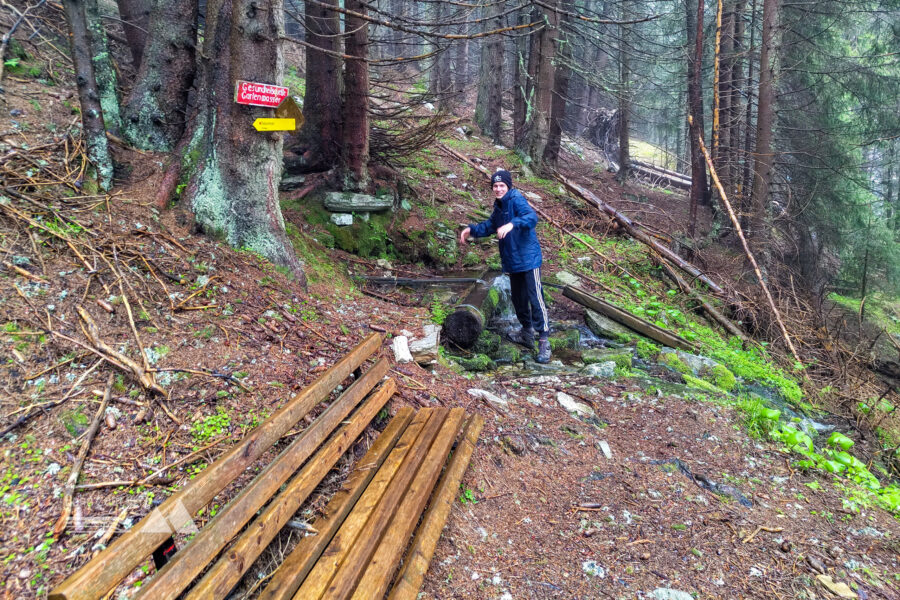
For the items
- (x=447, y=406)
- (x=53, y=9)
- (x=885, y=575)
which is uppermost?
(x=53, y=9)

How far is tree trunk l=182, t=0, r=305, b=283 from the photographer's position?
4188 millimetres

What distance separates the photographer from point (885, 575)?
2.89 metres

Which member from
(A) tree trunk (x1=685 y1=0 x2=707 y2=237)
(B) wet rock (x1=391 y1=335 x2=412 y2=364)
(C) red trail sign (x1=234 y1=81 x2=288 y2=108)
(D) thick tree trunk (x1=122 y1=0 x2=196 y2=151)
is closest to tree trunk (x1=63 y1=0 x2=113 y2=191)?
(D) thick tree trunk (x1=122 y1=0 x2=196 y2=151)

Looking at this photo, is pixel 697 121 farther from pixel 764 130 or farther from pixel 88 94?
pixel 88 94

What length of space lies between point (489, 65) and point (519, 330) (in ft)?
34.9

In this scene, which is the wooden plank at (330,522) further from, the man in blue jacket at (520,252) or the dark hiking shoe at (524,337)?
the dark hiking shoe at (524,337)

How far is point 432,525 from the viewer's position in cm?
251

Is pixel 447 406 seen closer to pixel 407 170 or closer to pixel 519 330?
pixel 519 330

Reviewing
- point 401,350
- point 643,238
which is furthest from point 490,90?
point 401,350

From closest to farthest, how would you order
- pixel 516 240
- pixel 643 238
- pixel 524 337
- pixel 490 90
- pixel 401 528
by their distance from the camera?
1. pixel 401 528
2. pixel 516 240
3. pixel 524 337
4. pixel 643 238
5. pixel 490 90

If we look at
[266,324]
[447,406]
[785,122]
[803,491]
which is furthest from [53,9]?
[785,122]

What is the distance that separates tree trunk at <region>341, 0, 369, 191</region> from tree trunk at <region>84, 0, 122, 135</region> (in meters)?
2.90

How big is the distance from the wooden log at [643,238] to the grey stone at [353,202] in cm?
541

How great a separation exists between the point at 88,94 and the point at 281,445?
3294 millimetres
